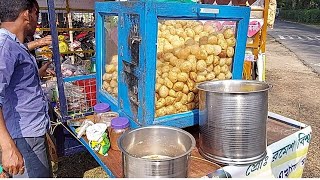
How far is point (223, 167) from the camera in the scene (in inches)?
60.7

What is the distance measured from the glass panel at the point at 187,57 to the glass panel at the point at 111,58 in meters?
0.52

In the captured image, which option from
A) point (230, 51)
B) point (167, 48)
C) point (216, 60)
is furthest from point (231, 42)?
point (167, 48)

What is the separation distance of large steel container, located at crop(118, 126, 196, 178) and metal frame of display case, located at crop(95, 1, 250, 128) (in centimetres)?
18

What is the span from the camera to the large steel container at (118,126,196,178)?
1.27 m

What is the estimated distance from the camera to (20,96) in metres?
1.81

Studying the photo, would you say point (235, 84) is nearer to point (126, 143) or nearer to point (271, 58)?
point (126, 143)

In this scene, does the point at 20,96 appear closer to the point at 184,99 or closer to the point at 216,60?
the point at 184,99

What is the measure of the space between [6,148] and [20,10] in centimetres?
83

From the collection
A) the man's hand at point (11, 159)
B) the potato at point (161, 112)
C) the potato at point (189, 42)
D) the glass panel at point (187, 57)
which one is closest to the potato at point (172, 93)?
the glass panel at point (187, 57)

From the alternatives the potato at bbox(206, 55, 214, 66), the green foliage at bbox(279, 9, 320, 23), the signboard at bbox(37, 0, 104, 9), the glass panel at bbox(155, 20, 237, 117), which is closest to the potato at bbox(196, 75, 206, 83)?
the glass panel at bbox(155, 20, 237, 117)

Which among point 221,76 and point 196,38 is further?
point 221,76

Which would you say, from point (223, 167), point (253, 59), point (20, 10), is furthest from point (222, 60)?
point (253, 59)

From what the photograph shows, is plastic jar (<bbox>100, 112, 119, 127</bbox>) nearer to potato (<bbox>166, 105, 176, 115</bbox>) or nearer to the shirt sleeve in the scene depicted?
potato (<bbox>166, 105, 176, 115</bbox>)

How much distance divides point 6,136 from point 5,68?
0.37m
